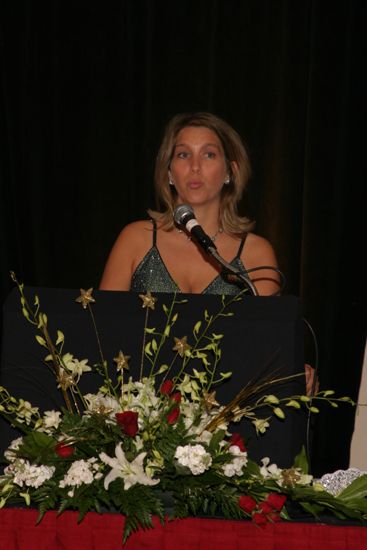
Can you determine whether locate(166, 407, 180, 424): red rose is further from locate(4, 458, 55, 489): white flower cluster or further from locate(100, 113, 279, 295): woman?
locate(100, 113, 279, 295): woman

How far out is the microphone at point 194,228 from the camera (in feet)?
6.02

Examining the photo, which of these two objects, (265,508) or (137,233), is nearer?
(265,508)

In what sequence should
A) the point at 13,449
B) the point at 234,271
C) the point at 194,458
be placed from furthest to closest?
the point at 234,271 < the point at 13,449 < the point at 194,458

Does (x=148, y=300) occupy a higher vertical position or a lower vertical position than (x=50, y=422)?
higher

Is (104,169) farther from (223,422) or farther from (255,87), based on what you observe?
(223,422)

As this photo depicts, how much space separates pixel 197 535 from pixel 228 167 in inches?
66.9

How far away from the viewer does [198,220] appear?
2844mm

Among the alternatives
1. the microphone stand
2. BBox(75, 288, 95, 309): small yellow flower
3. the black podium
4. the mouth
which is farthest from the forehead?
BBox(75, 288, 95, 309): small yellow flower

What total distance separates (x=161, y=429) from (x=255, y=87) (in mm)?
2413

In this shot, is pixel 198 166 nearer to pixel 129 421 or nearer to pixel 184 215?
pixel 184 215

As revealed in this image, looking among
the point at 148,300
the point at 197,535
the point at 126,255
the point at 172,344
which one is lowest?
the point at 197,535

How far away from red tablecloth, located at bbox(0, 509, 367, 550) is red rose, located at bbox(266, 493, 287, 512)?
0.09 ft

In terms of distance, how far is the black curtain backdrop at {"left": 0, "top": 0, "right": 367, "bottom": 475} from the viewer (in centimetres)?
346

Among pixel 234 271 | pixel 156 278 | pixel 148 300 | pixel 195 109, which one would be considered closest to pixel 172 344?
pixel 148 300
